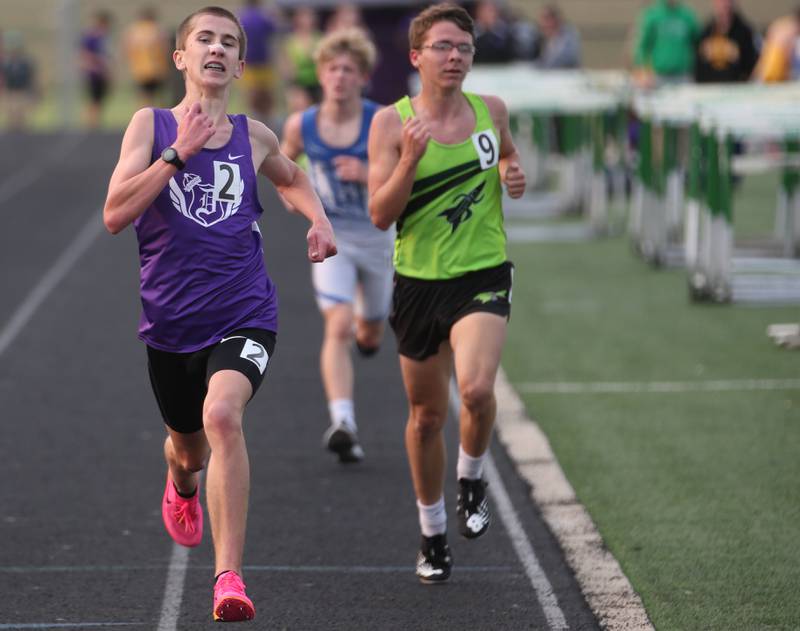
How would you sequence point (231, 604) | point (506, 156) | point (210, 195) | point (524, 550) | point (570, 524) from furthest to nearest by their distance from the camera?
point (570, 524) → point (524, 550) → point (506, 156) → point (210, 195) → point (231, 604)

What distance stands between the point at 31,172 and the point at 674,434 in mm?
17286

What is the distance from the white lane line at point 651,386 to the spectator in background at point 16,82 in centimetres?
2390

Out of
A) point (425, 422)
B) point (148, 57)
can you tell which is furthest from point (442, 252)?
point (148, 57)

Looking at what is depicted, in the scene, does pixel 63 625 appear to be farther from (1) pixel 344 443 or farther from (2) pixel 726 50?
(2) pixel 726 50

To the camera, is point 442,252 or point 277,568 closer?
point 442,252

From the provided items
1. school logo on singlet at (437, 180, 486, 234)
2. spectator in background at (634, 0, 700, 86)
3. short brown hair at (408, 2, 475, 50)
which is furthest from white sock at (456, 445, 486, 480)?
spectator in background at (634, 0, 700, 86)

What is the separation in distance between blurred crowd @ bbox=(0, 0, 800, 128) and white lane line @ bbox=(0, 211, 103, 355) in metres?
2.73

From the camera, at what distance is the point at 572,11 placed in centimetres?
4647

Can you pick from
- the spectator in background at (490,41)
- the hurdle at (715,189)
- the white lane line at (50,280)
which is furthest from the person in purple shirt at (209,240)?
the spectator in background at (490,41)

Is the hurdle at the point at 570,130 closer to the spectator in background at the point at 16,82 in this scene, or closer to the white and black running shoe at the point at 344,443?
the white and black running shoe at the point at 344,443

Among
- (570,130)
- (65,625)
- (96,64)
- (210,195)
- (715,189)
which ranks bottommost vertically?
(96,64)

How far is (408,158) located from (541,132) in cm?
1557

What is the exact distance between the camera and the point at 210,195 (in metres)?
5.39

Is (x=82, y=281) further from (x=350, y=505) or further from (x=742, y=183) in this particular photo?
(x=742, y=183)
